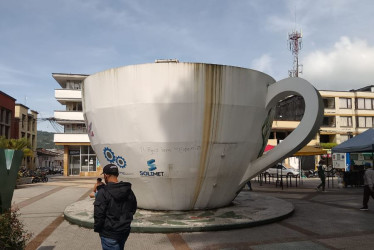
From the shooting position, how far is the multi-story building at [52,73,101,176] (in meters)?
36.0

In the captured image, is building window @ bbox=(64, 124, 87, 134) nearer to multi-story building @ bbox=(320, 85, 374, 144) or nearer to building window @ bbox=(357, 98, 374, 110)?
multi-story building @ bbox=(320, 85, 374, 144)

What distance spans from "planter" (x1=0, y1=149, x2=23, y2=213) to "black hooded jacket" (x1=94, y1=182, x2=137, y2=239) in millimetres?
2885

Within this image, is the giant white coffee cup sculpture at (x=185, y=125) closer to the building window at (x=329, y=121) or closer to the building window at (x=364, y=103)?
the building window at (x=329, y=121)

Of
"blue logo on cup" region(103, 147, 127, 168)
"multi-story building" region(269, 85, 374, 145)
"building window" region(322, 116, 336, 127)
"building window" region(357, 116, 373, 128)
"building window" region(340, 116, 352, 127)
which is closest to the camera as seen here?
"blue logo on cup" region(103, 147, 127, 168)

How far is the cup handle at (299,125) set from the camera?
8836 mm

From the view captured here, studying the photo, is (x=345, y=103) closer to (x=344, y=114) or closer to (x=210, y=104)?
(x=344, y=114)

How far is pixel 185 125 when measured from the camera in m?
8.57

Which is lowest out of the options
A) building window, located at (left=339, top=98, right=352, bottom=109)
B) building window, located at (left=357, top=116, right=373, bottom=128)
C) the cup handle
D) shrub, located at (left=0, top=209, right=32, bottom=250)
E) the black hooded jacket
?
shrub, located at (left=0, top=209, right=32, bottom=250)

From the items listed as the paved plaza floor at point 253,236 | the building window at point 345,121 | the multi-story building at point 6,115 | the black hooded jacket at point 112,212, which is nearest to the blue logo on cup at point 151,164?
the paved plaza floor at point 253,236

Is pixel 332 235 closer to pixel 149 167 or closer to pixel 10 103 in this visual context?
pixel 149 167

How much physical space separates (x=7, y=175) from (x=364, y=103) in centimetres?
4896

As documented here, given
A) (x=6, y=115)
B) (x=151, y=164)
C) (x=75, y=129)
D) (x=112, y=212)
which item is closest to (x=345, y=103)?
(x=75, y=129)

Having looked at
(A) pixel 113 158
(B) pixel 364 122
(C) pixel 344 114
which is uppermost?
(C) pixel 344 114

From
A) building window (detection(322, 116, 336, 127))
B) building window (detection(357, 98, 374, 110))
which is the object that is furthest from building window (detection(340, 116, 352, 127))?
building window (detection(357, 98, 374, 110))
